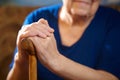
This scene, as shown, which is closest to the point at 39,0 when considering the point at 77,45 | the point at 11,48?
the point at 11,48

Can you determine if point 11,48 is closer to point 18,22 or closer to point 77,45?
point 18,22

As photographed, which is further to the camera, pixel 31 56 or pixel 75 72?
pixel 75 72

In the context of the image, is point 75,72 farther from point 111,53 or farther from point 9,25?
point 9,25

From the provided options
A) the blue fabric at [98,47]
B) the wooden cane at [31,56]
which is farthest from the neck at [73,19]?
the wooden cane at [31,56]

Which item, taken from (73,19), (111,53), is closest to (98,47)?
(111,53)

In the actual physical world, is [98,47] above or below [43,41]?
below

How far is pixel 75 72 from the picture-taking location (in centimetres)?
108

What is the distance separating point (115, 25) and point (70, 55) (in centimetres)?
25

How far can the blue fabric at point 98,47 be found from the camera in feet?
4.09

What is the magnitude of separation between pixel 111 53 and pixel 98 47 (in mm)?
73

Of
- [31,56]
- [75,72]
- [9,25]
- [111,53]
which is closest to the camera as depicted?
[31,56]

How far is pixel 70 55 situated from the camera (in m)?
1.28

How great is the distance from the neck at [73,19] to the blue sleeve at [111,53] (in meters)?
0.12

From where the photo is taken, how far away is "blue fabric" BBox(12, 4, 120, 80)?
1246 millimetres
